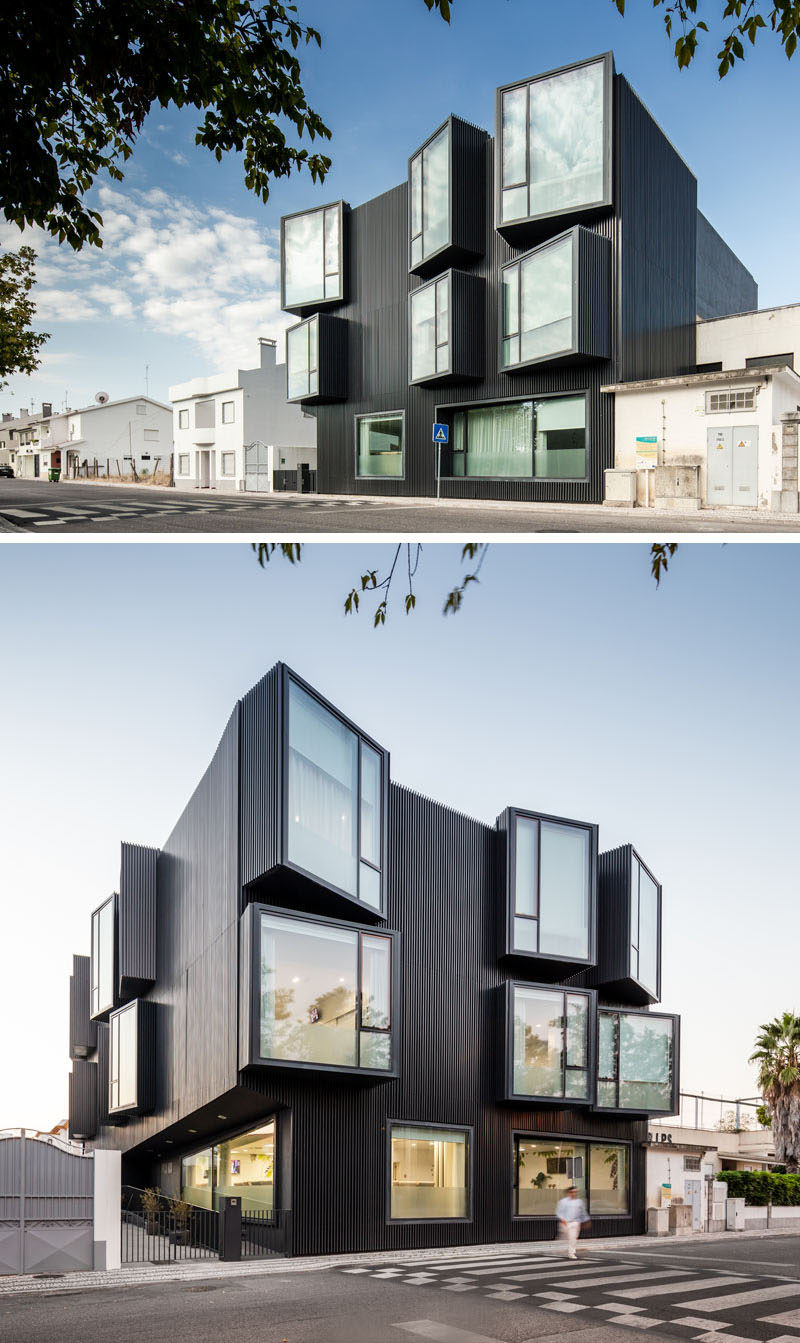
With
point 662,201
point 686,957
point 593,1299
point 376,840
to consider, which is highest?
point 662,201

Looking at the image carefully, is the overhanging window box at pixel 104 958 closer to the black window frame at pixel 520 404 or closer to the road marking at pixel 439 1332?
the black window frame at pixel 520 404

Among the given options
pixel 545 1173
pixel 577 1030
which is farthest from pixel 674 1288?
pixel 545 1173

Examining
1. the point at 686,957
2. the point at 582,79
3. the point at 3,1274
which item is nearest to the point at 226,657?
the point at 3,1274

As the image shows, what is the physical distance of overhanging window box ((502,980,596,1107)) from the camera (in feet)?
74.5

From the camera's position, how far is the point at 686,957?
1774 inches

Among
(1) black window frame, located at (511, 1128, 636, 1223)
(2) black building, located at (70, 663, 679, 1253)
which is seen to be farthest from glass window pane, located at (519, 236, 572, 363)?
(1) black window frame, located at (511, 1128, 636, 1223)

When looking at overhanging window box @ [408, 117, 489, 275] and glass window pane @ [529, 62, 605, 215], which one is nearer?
glass window pane @ [529, 62, 605, 215]

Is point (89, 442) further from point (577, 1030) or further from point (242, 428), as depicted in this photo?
point (242, 428)

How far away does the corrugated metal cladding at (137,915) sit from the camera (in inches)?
1085

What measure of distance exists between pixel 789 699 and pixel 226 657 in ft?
42.7

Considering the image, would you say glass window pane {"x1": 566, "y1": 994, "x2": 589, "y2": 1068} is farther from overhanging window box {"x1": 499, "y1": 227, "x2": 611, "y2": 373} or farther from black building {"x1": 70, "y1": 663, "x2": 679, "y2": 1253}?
overhanging window box {"x1": 499, "y1": 227, "x2": 611, "y2": 373}

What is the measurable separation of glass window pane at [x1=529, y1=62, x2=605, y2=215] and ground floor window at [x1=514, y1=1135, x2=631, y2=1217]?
23.1 meters

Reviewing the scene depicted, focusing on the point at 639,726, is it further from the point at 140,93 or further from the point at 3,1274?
the point at 140,93

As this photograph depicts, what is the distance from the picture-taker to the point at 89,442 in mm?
29469
